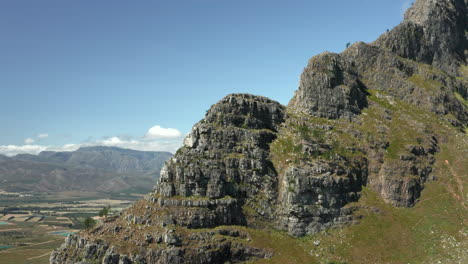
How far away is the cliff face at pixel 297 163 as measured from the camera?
279 feet

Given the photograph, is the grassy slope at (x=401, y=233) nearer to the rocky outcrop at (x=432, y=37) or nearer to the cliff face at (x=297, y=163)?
the cliff face at (x=297, y=163)

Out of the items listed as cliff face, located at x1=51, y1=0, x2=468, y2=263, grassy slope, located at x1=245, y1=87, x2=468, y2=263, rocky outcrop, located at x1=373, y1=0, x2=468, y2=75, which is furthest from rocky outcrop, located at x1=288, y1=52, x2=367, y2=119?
rocky outcrop, located at x1=373, y1=0, x2=468, y2=75

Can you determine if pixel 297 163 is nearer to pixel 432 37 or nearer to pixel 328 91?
pixel 328 91

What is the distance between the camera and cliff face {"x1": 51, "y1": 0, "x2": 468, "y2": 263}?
85188 mm

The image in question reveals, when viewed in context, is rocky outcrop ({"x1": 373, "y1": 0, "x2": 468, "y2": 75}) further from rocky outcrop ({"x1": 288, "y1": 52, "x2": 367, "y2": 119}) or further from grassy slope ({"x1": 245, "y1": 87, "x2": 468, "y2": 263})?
grassy slope ({"x1": 245, "y1": 87, "x2": 468, "y2": 263})

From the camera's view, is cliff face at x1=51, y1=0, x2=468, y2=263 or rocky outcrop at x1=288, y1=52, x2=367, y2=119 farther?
rocky outcrop at x1=288, y1=52, x2=367, y2=119

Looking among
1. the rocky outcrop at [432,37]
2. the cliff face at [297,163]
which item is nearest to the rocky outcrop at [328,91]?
the cliff face at [297,163]

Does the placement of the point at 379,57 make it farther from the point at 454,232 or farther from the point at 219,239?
the point at 219,239

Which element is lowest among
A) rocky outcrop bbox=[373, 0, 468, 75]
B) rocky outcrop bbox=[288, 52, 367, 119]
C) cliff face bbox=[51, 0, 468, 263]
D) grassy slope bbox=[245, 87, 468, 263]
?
grassy slope bbox=[245, 87, 468, 263]

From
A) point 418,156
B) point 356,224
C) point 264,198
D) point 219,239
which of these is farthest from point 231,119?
point 418,156

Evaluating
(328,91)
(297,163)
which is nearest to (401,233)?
(297,163)

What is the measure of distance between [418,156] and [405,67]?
5432cm

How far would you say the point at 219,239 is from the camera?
8506 cm

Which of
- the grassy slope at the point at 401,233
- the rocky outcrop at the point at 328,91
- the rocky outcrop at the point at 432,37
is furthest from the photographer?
the rocky outcrop at the point at 432,37
